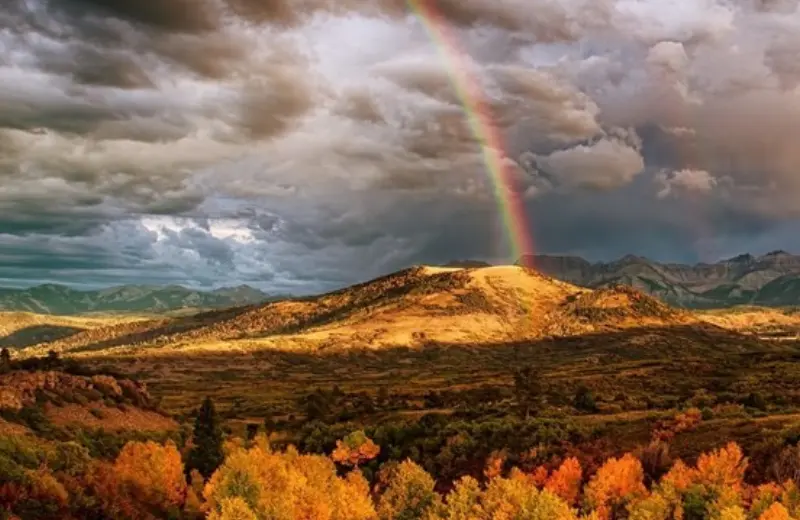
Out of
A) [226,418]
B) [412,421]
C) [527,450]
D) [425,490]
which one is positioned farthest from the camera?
[226,418]

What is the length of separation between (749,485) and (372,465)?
62.4 metres

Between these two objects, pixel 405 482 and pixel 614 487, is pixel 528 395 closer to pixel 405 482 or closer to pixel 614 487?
pixel 405 482

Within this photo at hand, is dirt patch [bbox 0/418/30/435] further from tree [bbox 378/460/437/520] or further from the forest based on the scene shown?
A: tree [bbox 378/460/437/520]

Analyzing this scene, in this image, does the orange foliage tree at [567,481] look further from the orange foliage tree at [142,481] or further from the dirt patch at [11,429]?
the dirt patch at [11,429]

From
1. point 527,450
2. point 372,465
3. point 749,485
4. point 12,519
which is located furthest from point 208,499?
point 749,485

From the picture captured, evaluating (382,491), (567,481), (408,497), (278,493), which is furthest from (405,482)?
(567,481)

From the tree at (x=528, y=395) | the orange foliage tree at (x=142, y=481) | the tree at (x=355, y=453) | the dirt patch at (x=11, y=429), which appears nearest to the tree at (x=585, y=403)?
the tree at (x=528, y=395)

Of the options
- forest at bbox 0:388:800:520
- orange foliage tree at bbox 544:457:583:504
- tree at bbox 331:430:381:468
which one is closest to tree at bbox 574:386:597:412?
forest at bbox 0:388:800:520

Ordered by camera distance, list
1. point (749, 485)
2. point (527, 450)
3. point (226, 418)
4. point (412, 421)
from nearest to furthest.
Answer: point (749, 485) < point (527, 450) < point (412, 421) < point (226, 418)

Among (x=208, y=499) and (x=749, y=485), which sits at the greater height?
(x=749, y=485)

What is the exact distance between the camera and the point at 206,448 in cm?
12119

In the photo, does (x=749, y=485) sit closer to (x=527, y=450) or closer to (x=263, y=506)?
(x=527, y=450)

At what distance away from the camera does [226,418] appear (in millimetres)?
183125

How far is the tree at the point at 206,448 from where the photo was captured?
394ft
